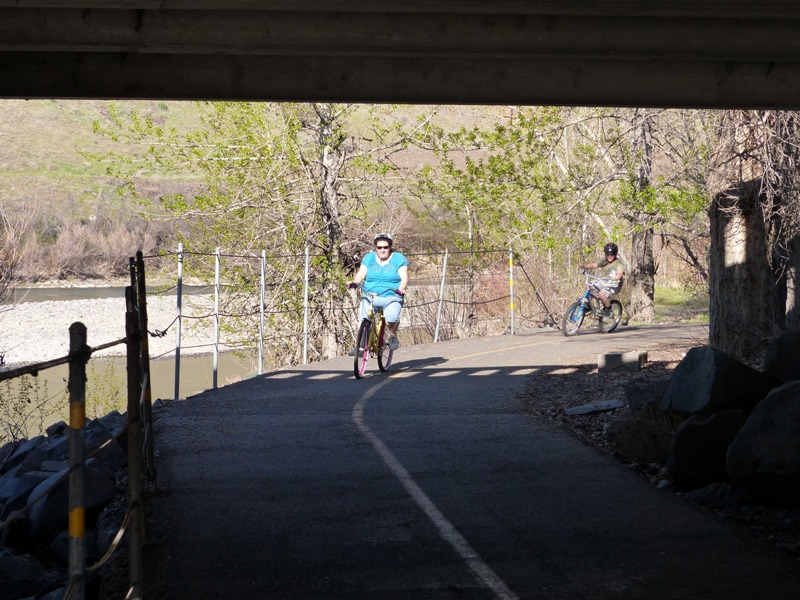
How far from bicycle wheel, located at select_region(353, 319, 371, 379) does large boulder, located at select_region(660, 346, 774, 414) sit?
6.29 meters

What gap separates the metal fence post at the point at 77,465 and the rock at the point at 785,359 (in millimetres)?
7193

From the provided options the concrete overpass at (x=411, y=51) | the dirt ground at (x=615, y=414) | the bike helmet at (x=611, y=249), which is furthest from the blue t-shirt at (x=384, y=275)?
the bike helmet at (x=611, y=249)

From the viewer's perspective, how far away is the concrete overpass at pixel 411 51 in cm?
778

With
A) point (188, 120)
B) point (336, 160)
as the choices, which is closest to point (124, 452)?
point (336, 160)

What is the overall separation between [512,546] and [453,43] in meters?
3.76

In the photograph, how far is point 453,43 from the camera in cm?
845

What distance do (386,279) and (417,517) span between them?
26.8ft

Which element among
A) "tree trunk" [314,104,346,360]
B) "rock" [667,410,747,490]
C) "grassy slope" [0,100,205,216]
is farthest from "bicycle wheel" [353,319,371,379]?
"grassy slope" [0,100,205,216]

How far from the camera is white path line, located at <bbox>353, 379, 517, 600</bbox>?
623 cm

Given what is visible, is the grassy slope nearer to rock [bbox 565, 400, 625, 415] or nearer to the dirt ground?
the dirt ground

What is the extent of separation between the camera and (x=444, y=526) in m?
7.54

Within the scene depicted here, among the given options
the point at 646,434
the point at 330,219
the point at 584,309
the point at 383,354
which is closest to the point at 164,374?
the point at 330,219

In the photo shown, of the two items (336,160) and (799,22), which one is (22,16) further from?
(336,160)

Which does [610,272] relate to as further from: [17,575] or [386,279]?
[17,575]
